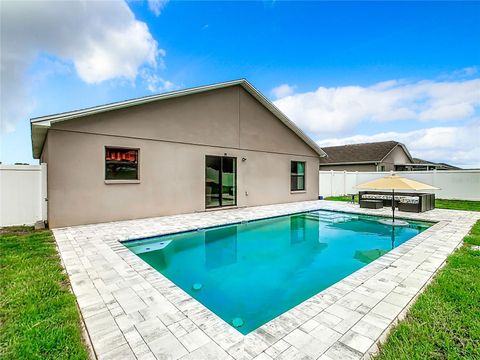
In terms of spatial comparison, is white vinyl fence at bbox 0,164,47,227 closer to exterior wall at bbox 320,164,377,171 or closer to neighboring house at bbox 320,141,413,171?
neighboring house at bbox 320,141,413,171

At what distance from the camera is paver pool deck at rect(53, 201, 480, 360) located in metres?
2.37

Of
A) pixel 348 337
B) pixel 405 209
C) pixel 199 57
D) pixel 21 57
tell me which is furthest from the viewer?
pixel 199 57

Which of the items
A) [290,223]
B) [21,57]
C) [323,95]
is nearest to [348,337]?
[290,223]

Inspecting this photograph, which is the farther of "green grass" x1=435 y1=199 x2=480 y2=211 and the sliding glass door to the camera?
"green grass" x1=435 y1=199 x2=480 y2=211

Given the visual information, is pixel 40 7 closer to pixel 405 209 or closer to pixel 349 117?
pixel 405 209

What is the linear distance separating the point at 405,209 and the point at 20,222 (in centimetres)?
1510

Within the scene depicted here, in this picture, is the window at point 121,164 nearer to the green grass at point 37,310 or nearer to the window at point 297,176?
the green grass at point 37,310

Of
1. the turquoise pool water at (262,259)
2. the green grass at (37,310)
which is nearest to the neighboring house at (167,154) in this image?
the turquoise pool water at (262,259)

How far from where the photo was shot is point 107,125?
8.76m

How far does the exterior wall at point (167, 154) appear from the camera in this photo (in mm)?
8117

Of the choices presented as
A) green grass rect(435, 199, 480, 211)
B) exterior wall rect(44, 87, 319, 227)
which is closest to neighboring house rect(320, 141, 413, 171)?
green grass rect(435, 199, 480, 211)

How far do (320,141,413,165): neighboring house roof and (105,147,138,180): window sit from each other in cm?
2167

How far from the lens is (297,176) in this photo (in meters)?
16.2

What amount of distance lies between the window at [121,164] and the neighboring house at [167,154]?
34mm
